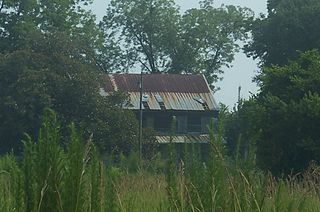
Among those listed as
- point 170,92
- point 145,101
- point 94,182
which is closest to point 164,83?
point 170,92

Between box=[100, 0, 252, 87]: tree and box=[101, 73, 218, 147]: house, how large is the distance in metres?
7.44

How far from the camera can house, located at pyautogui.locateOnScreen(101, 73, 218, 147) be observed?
42844 millimetres

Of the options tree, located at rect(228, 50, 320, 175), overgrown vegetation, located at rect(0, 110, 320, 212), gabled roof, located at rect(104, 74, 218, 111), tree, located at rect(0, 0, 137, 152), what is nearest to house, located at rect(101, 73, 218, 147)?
gabled roof, located at rect(104, 74, 218, 111)

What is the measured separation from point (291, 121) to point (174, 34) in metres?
33.0

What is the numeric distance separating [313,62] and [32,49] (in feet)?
56.2

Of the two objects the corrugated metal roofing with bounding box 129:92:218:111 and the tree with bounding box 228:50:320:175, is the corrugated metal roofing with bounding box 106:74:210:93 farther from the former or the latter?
the tree with bounding box 228:50:320:175

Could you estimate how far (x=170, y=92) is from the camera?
4400cm

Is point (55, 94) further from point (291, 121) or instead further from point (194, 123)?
point (291, 121)

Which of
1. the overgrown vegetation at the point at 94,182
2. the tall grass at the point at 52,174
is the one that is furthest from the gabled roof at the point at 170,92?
the tall grass at the point at 52,174

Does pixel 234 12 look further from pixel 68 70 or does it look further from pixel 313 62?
pixel 313 62

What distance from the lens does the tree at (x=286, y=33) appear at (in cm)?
→ 3067

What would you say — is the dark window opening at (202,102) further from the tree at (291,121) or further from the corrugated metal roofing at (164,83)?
the tree at (291,121)

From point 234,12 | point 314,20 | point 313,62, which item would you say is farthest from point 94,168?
point 234,12

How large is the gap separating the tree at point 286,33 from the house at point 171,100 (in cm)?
916
